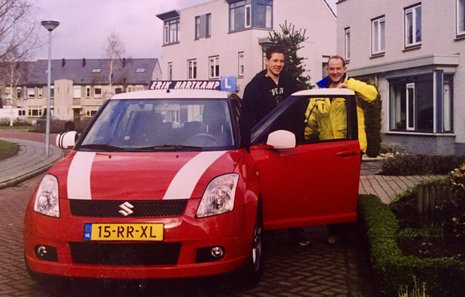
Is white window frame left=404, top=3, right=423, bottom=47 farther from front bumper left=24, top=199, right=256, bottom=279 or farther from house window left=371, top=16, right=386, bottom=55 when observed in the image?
front bumper left=24, top=199, right=256, bottom=279

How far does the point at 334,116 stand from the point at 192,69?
136 ft

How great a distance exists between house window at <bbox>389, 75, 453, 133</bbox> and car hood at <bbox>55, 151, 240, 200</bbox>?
56.5 feet

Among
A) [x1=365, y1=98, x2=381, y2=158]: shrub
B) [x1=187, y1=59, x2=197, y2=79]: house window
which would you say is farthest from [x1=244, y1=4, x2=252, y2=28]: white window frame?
[x1=365, y1=98, x2=381, y2=158]: shrub

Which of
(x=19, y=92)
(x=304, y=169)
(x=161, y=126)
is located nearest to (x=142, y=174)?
(x=161, y=126)

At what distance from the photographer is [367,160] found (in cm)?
1741

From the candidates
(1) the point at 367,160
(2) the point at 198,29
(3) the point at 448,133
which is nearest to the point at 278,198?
(1) the point at 367,160

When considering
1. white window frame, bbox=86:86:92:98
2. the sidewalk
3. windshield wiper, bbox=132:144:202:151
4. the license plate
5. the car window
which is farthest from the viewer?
white window frame, bbox=86:86:92:98

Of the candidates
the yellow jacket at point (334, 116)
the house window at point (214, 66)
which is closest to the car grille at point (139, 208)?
the yellow jacket at point (334, 116)

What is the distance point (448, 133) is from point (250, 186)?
17.4 m

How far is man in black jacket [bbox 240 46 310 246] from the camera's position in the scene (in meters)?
6.41

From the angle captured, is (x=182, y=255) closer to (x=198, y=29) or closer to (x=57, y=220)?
(x=57, y=220)

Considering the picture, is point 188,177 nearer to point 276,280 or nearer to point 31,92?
point 276,280

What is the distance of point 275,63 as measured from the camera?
6.51m

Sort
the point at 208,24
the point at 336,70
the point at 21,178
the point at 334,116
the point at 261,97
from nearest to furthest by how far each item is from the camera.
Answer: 1. the point at 334,116
2. the point at 336,70
3. the point at 261,97
4. the point at 21,178
5. the point at 208,24
